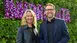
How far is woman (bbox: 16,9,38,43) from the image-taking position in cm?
569

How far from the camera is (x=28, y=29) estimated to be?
18.8 feet

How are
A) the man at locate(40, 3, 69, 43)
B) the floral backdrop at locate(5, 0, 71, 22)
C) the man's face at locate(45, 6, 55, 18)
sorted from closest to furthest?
the man's face at locate(45, 6, 55, 18) < the man at locate(40, 3, 69, 43) < the floral backdrop at locate(5, 0, 71, 22)

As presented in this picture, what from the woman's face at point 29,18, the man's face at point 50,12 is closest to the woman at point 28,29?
the woman's face at point 29,18

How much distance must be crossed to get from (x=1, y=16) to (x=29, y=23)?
9.32 ft

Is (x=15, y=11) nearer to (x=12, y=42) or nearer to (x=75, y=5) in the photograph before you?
(x=12, y=42)

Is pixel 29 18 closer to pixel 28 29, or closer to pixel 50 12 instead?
pixel 28 29

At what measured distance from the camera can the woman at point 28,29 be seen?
5.69 metres

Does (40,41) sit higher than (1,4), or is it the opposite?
(1,4)

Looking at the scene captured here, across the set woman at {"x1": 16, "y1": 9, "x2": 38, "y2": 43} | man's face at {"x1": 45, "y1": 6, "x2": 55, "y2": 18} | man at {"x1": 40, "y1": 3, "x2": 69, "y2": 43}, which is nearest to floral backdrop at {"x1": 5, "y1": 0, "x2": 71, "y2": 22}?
woman at {"x1": 16, "y1": 9, "x2": 38, "y2": 43}

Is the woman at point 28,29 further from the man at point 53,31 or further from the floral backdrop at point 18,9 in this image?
the floral backdrop at point 18,9

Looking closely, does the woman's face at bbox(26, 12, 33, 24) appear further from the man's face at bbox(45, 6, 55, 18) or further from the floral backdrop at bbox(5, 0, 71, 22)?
the floral backdrop at bbox(5, 0, 71, 22)

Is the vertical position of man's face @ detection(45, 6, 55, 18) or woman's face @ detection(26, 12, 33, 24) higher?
man's face @ detection(45, 6, 55, 18)

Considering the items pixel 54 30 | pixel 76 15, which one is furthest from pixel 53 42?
pixel 76 15

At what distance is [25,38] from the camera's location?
5.73 metres
